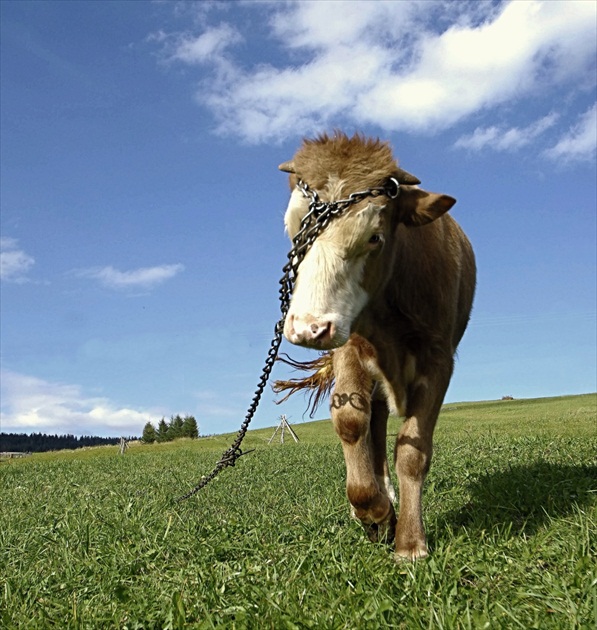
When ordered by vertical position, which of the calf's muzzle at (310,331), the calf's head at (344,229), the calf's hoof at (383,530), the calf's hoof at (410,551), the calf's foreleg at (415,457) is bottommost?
the calf's hoof at (410,551)

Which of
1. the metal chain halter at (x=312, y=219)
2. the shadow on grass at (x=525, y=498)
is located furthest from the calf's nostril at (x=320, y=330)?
the shadow on grass at (x=525, y=498)

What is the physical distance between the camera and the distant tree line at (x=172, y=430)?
277 feet

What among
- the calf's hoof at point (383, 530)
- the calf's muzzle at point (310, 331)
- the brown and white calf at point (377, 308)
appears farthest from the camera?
the calf's hoof at point (383, 530)

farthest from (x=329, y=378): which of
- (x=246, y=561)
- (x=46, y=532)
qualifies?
(x=246, y=561)

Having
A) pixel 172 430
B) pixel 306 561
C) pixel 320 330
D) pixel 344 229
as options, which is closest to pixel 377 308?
pixel 344 229

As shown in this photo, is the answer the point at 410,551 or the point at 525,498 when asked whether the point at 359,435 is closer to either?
the point at 410,551

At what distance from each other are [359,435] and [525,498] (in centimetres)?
215

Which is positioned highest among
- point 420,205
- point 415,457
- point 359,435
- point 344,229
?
point 420,205

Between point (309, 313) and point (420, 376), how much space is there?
1.59 metres

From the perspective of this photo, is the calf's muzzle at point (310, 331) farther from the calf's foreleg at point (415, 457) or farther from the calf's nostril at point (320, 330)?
the calf's foreleg at point (415, 457)

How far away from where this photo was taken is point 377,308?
4.95 metres

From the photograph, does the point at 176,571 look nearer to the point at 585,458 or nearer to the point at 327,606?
the point at 327,606

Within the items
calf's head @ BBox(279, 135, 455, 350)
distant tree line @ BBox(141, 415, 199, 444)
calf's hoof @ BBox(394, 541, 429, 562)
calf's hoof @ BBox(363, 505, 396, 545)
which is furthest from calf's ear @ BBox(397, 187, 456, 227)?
distant tree line @ BBox(141, 415, 199, 444)

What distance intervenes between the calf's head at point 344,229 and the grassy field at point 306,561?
4.81 ft
